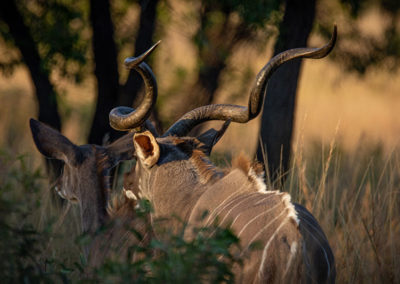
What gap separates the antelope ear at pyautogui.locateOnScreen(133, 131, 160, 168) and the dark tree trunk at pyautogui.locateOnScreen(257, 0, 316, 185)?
2179 millimetres

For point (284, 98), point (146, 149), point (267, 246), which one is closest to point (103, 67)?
point (284, 98)

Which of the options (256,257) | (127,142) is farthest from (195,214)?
(127,142)

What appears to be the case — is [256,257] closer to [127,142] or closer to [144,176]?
[144,176]

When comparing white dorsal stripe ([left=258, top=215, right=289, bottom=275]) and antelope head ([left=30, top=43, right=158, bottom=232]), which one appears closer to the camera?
white dorsal stripe ([left=258, top=215, right=289, bottom=275])

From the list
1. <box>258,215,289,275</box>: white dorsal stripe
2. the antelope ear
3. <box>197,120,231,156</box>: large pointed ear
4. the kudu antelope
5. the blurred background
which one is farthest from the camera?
the blurred background

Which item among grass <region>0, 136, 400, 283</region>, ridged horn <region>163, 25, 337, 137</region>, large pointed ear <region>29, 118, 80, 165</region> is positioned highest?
ridged horn <region>163, 25, 337, 137</region>

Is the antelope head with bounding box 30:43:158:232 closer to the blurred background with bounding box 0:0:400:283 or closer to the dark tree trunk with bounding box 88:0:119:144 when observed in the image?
the blurred background with bounding box 0:0:400:283

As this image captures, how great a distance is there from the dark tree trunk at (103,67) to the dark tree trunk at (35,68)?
577mm

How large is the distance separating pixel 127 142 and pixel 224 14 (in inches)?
126

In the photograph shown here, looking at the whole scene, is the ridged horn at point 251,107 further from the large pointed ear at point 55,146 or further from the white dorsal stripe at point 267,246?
the white dorsal stripe at point 267,246

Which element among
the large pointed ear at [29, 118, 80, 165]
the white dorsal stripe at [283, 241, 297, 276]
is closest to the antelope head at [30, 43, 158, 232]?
the large pointed ear at [29, 118, 80, 165]

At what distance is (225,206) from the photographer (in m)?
3.55

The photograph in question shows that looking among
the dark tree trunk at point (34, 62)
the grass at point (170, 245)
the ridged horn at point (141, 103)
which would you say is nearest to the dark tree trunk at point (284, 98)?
the grass at point (170, 245)

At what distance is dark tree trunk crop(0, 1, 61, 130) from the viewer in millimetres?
7039
